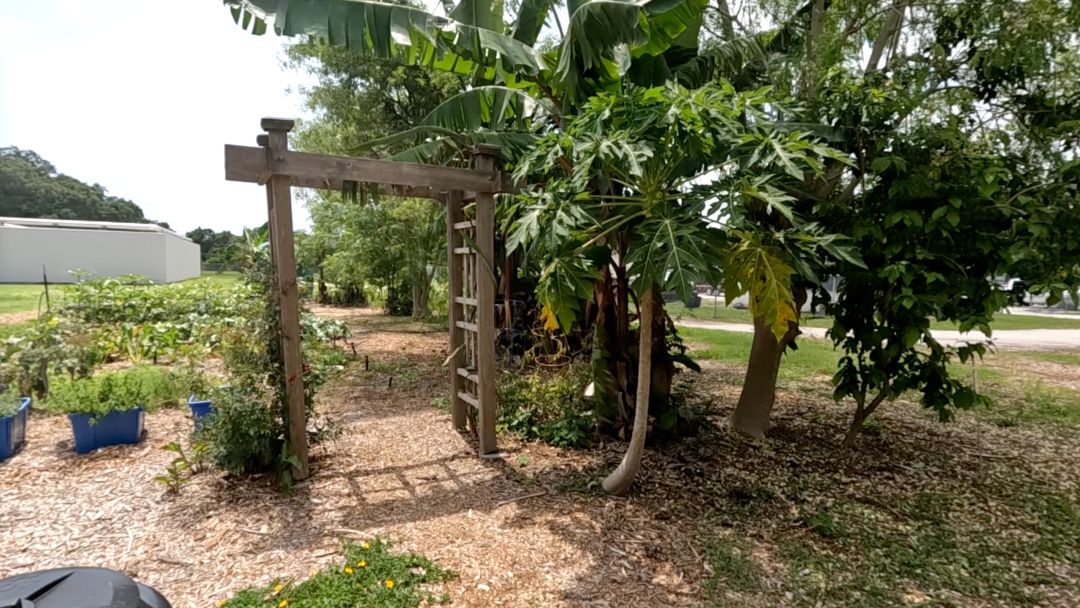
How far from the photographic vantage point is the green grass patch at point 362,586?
2514 mm

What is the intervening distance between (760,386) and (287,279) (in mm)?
4237

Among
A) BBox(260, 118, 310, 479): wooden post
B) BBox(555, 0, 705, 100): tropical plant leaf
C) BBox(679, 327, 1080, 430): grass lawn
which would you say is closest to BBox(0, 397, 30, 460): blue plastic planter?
BBox(260, 118, 310, 479): wooden post

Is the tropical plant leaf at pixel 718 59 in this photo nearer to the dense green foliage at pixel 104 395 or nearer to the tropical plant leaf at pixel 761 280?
the tropical plant leaf at pixel 761 280

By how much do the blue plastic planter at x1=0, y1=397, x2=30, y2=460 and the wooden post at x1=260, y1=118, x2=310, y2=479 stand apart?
2.41 meters

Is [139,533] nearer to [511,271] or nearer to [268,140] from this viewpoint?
[268,140]

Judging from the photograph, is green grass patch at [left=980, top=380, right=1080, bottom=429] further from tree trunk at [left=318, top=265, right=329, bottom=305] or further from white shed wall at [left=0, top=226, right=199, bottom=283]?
white shed wall at [left=0, top=226, right=199, bottom=283]

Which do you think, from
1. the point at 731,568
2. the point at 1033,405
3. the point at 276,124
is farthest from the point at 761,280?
the point at 1033,405

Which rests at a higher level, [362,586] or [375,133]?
[375,133]

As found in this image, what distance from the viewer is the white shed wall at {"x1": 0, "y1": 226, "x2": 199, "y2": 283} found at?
21828 millimetres

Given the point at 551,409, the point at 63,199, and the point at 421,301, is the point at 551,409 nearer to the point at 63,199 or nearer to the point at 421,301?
the point at 421,301

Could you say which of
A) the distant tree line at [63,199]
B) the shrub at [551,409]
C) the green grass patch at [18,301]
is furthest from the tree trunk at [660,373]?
the distant tree line at [63,199]

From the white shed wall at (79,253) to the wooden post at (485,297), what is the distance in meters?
24.2

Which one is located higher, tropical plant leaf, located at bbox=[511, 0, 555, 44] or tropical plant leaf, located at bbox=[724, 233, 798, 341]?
tropical plant leaf, located at bbox=[511, 0, 555, 44]

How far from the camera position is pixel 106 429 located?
4.46 m
